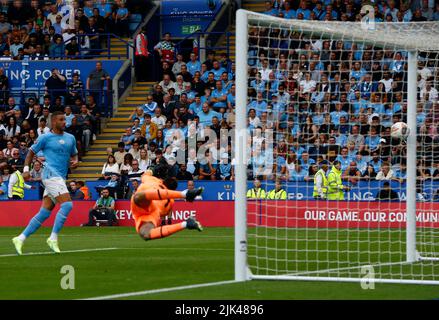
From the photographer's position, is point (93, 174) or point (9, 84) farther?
point (9, 84)

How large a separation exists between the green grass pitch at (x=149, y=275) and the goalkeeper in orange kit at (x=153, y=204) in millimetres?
554

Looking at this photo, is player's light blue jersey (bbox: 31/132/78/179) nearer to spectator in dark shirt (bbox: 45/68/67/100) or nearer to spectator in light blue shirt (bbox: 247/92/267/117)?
spectator in light blue shirt (bbox: 247/92/267/117)

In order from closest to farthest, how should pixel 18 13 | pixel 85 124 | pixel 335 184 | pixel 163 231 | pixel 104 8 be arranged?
pixel 163 231 → pixel 335 184 → pixel 85 124 → pixel 104 8 → pixel 18 13

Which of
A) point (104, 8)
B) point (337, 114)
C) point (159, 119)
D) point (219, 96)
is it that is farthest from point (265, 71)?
point (104, 8)

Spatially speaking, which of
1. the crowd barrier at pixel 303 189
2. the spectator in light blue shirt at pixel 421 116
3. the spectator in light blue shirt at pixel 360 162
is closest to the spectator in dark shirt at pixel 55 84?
the crowd barrier at pixel 303 189

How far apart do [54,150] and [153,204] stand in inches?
122

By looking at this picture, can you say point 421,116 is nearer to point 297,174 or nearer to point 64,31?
point 297,174

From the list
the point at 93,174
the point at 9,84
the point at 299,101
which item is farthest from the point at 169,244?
the point at 9,84

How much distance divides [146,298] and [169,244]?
9.27 meters

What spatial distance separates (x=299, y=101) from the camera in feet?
71.3

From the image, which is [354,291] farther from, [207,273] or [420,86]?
[420,86]

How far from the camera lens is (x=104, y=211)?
95.3 ft

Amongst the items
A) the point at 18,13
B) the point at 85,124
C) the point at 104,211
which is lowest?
the point at 104,211

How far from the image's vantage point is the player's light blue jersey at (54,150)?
18.0m
